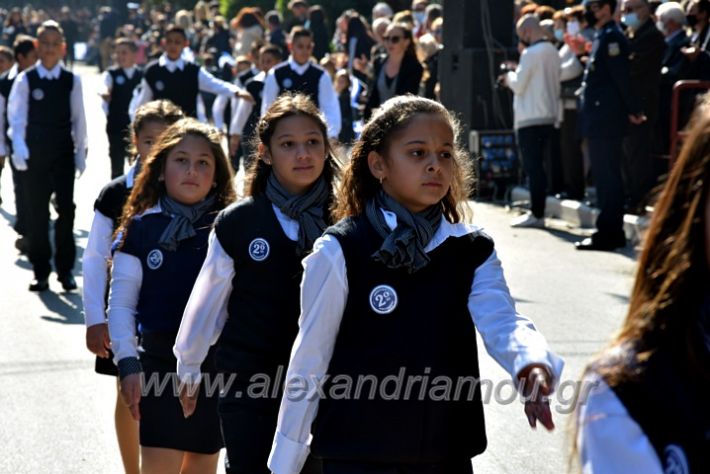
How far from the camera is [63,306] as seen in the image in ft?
33.6

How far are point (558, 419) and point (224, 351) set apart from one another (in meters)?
2.83

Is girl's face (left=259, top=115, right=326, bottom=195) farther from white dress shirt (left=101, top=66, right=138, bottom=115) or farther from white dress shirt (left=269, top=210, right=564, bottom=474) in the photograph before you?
white dress shirt (left=101, top=66, right=138, bottom=115)

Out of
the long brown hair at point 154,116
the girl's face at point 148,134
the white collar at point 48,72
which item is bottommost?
the white collar at point 48,72

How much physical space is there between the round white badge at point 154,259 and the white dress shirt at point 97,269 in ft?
1.08

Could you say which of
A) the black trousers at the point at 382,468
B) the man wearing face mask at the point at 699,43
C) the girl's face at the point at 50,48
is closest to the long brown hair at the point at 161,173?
the black trousers at the point at 382,468

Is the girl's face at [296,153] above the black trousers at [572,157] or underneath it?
above

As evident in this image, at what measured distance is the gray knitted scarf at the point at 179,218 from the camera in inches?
199

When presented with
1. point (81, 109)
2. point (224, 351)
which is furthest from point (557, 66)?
point (224, 351)

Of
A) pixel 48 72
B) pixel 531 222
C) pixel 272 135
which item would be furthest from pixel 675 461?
pixel 531 222

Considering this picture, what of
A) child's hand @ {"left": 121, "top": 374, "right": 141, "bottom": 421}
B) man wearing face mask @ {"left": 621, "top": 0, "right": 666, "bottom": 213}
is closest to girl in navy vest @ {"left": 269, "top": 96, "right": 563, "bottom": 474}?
child's hand @ {"left": 121, "top": 374, "right": 141, "bottom": 421}

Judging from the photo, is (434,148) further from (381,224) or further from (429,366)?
(429,366)

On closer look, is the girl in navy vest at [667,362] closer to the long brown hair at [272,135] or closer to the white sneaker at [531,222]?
the long brown hair at [272,135]

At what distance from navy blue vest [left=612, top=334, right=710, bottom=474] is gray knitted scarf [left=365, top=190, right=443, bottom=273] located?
1.52 m

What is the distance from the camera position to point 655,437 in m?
2.03
